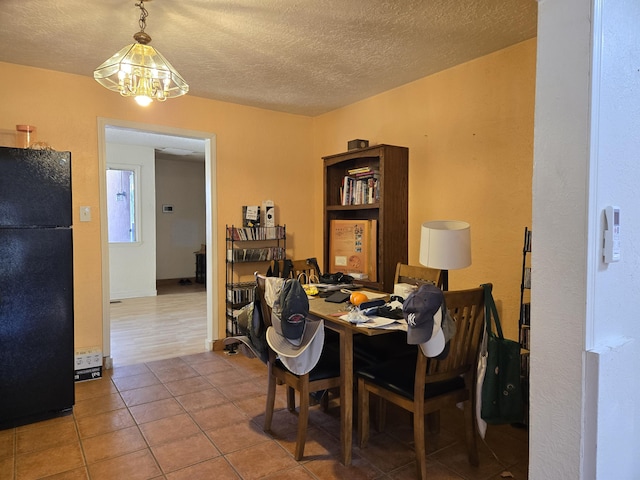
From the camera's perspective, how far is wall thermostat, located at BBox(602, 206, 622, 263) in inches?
48.3

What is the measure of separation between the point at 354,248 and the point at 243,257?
1.11 meters

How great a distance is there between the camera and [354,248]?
12.2ft

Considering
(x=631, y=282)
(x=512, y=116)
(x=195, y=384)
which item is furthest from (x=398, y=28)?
(x=195, y=384)

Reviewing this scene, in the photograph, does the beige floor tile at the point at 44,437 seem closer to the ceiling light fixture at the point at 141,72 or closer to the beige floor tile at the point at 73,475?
the beige floor tile at the point at 73,475

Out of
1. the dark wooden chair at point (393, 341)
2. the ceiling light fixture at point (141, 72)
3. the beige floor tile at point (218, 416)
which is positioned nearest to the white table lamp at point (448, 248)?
the dark wooden chair at point (393, 341)

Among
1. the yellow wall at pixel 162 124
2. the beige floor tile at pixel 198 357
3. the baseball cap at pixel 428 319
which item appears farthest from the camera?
the beige floor tile at pixel 198 357

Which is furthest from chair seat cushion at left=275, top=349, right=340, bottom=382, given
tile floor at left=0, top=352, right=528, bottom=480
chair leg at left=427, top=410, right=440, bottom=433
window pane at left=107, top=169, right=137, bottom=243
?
window pane at left=107, top=169, right=137, bottom=243

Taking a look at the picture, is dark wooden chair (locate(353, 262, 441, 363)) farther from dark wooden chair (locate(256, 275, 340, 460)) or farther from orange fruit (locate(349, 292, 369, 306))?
orange fruit (locate(349, 292, 369, 306))

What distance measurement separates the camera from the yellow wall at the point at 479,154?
2.71 meters

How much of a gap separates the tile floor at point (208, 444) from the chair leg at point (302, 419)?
0.17 ft

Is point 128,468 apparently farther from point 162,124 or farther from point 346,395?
point 162,124

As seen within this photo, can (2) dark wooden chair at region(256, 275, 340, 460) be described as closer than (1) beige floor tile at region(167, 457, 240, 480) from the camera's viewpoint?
No

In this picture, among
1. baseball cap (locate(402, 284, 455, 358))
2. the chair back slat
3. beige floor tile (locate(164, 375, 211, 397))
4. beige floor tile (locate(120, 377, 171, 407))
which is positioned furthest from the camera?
beige floor tile (locate(164, 375, 211, 397))

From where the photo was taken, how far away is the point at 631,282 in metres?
1.38
